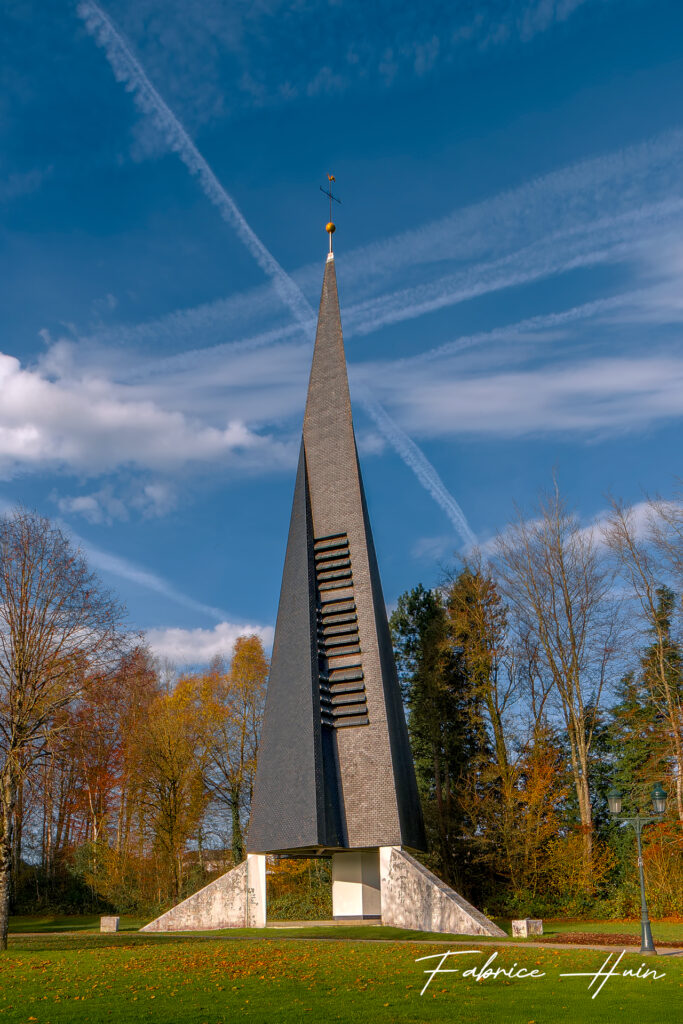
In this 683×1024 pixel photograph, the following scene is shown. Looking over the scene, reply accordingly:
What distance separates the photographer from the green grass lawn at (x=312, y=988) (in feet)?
22.8

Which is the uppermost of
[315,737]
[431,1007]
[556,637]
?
[556,637]

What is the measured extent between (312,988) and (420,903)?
27.1 feet

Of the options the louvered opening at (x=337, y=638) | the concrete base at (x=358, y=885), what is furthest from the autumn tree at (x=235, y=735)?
the louvered opening at (x=337, y=638)

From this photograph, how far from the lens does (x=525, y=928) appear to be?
585 inches

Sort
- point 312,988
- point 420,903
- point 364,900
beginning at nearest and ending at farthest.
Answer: point 312,988
point 420,903
point 364,900

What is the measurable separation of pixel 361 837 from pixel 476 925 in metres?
3.37

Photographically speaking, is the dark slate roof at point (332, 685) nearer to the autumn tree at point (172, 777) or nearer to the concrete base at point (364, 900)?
the concrete base at point (364, 900)

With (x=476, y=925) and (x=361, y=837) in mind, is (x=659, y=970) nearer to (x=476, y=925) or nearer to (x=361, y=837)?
(x=476, y=925)

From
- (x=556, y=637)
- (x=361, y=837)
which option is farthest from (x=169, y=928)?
(x=556, y=637)

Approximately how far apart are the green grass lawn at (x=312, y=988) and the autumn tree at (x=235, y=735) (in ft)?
53.2

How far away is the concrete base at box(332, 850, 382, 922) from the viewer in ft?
63.6

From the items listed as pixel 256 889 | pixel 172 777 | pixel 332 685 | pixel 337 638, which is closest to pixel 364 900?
pixel 256 889

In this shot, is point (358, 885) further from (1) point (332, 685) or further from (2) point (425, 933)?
(1) point (332, 685)

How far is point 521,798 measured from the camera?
73.9 ft
